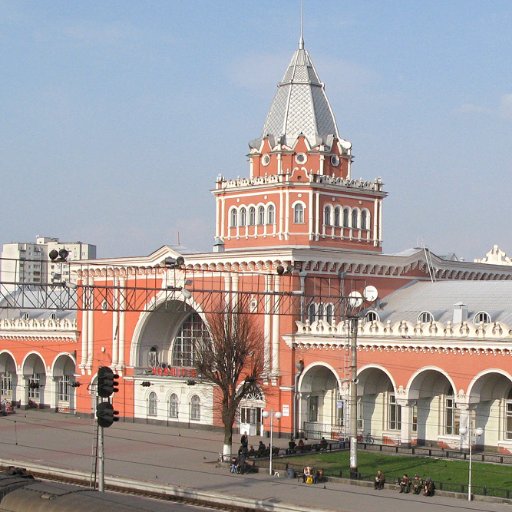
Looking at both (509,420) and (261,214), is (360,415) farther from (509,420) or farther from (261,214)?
(261,214)

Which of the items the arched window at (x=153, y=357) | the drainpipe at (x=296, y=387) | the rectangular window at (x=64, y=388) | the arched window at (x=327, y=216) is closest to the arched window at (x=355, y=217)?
the arched window at (x=327, y=216)

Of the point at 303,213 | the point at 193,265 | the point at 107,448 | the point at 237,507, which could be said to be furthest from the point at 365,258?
the point at 237,507

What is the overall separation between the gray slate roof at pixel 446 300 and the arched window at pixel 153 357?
14223 millimetres

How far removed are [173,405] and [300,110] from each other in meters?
17.9

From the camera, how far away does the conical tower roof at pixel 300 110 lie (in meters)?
63.3

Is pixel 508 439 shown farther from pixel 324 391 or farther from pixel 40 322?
pixel 40 322

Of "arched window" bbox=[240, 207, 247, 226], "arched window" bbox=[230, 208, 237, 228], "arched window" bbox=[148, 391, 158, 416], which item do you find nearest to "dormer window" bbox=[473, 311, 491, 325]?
"arched window" bbox=[240, 207, 247, 226]

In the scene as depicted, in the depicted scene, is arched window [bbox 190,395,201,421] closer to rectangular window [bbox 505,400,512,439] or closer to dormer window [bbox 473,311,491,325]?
dormer window [bbox 473,311,491,325]

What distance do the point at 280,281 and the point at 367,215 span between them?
8.02 metres

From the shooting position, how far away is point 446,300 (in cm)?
5894

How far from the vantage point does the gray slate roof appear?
56406 mm

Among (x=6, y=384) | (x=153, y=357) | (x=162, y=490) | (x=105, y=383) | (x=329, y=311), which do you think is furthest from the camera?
(x=6, y=384)

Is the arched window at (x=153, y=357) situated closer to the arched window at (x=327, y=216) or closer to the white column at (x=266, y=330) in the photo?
the white column at (x=266, y=330)

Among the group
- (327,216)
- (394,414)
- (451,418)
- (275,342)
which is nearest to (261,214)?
(327,216)
